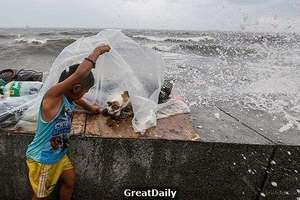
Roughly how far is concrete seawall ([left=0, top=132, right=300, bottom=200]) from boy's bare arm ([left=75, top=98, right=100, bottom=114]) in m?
0.45

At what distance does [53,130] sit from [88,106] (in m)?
0.83

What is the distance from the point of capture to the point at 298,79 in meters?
6.61

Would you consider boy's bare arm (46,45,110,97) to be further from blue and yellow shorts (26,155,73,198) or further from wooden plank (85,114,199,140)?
wooden plank (85,114,199,140)

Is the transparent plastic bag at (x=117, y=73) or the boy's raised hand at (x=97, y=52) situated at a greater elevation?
the boy's raised hand at (x=97, y=52)

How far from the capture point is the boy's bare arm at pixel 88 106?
10.8 ft

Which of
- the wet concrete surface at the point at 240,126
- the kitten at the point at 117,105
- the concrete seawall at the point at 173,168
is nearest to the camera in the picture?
the concrete seawall at the point at 173,168

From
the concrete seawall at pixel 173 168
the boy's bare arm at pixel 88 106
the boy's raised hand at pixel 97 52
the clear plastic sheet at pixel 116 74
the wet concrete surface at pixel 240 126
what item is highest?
the boy's raised hand at pixel 97 52

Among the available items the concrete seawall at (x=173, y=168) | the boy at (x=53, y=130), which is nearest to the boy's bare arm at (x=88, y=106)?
the concrete seawall at (x=173, y=168)

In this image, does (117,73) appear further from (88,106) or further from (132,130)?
(132,130)

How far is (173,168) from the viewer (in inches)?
120

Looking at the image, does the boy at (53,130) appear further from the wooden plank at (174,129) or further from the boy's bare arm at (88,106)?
the wooden plank at (174,129)

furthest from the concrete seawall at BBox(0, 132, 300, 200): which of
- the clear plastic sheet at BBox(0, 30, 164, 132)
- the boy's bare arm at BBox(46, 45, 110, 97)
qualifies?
the boy's bare arm at BBox(46, 45, 110, 97)

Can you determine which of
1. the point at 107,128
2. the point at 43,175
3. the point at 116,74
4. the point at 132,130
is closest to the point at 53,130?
the point at 43,175

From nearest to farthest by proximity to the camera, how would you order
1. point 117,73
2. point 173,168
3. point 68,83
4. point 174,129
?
point 68,83
point 173,168
point 174,129
point 117,73
